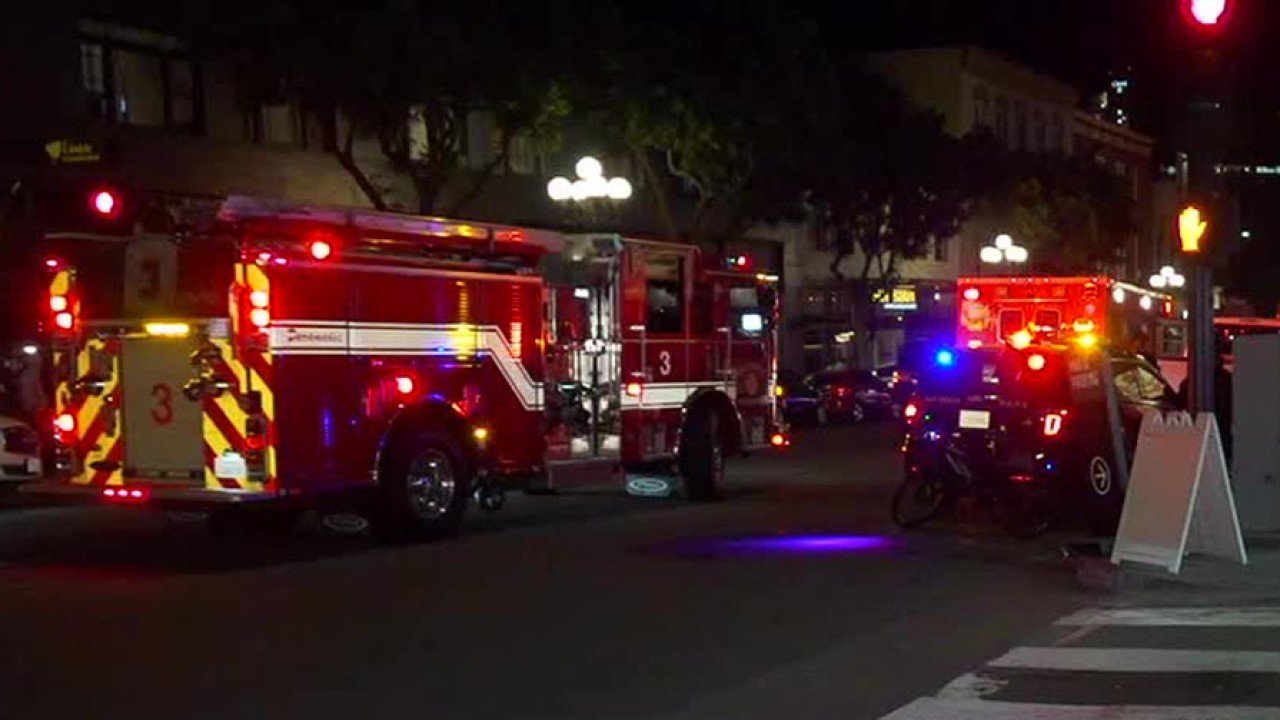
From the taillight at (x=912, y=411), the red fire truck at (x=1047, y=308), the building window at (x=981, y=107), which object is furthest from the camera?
the building window at (x=981, y=107)

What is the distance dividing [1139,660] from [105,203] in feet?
29.5

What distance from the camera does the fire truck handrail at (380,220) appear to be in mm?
13539

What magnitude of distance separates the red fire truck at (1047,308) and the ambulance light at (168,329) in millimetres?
15301

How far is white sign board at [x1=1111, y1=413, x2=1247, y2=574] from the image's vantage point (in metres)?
12.3

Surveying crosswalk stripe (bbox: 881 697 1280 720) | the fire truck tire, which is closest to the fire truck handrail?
the fire truck tire

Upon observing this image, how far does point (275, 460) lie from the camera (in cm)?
1360

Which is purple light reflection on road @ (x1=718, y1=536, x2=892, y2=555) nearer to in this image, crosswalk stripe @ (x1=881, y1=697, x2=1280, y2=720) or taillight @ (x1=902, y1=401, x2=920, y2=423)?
taillight @ (x1=902, y1=401, x2=920, y2=423)

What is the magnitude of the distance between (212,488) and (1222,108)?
28.4 feet

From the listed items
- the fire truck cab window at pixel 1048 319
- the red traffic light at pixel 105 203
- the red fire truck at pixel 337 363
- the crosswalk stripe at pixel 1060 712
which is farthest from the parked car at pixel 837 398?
the crosswalk stripe at pixel 1060 712

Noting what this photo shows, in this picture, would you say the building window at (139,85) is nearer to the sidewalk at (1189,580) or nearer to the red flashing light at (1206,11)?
the red flashing light at (1206,11)

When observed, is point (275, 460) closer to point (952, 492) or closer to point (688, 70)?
point (952, 492)

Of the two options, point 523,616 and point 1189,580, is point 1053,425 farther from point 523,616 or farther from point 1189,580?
point 523,616

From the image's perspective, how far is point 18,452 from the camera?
1847 cm

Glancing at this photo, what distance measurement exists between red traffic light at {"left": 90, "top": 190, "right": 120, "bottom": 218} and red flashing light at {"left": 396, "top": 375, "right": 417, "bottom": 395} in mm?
2808
